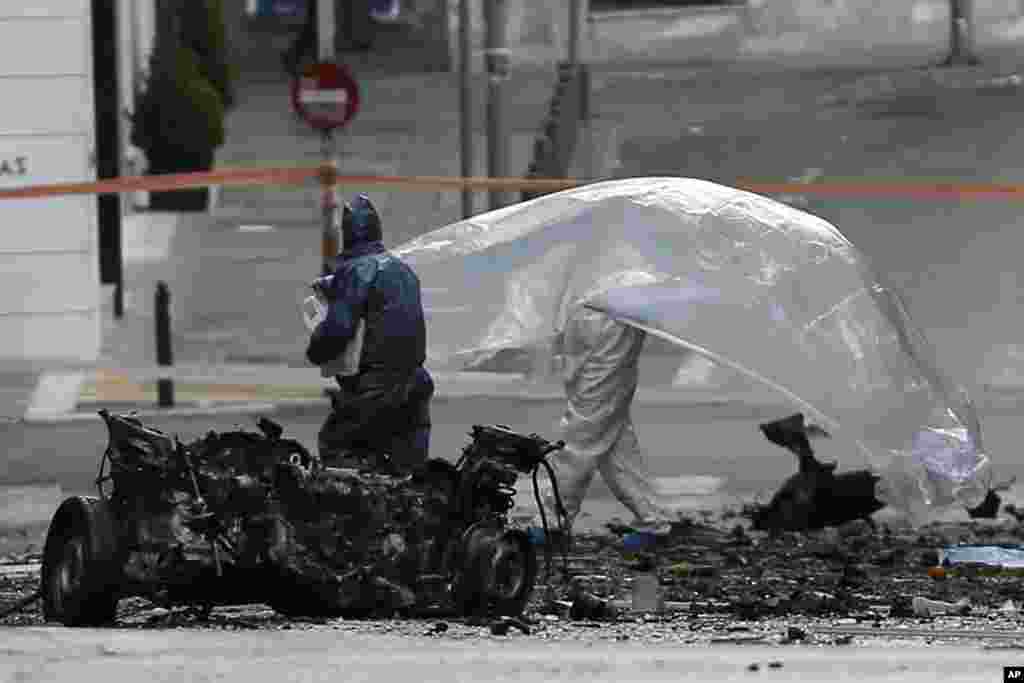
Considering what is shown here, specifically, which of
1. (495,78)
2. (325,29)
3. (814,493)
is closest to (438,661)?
(814,493)

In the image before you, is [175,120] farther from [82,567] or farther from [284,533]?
[82,567]

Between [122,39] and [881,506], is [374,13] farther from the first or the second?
[881,506]

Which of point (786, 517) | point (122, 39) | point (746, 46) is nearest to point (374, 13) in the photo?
point (746, 46)

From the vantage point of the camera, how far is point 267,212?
27047 millimetres

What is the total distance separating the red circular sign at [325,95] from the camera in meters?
19.9

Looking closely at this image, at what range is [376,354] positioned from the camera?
1105cm

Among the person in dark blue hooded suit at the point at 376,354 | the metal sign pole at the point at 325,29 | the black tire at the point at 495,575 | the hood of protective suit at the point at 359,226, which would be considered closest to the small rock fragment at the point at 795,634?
the black tire at the point at 495,575

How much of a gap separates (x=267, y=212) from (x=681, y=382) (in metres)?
8.83

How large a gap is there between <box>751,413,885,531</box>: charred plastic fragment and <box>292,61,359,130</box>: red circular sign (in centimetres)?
733

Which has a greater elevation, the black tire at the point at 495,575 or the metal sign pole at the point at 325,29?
the metal sign pole at the point at 325,29

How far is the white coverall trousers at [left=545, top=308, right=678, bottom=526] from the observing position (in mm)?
12719

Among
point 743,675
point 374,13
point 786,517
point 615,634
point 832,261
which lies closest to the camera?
point 743,675

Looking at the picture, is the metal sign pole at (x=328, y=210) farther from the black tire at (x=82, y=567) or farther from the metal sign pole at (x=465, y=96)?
the black tire at (x=82, y=567)

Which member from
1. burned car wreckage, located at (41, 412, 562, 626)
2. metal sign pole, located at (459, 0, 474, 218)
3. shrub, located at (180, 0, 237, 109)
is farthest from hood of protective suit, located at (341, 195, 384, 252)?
shrub, located at (180, 0, 237, 109)
